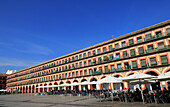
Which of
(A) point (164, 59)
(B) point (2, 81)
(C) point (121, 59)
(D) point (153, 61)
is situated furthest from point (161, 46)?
(B) point (2, 81)

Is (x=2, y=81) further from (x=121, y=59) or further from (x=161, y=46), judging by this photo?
(x=161, y=46)

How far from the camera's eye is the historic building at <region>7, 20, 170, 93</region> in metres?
25.6

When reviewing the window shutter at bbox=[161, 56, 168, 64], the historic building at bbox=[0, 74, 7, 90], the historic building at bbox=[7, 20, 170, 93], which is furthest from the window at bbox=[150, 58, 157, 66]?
the historic building at bbox=[0, 74, 7, 90]

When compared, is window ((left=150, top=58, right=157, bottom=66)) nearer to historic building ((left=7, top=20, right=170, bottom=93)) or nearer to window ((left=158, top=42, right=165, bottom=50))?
historic building ((left=7, top=20, right=170, bottom=93))

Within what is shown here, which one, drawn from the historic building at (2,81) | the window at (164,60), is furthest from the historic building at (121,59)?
the historic building at (2,81)

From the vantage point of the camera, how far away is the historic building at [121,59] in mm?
25594

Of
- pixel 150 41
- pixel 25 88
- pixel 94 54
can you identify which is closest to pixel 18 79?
pixel 25 88

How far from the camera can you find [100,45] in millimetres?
36406

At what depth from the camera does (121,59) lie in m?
30.7

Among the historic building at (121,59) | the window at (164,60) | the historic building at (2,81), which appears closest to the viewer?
the window at (164,60)

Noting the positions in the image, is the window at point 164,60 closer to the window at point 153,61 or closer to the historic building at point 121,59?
the historic building at point 121,59

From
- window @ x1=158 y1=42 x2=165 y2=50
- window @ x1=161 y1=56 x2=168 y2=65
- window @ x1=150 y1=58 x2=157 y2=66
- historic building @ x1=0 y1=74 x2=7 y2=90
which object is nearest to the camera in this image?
window @ x1=161 y1=56 x2=168 y2=65

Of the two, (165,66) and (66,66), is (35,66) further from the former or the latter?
(165,66)

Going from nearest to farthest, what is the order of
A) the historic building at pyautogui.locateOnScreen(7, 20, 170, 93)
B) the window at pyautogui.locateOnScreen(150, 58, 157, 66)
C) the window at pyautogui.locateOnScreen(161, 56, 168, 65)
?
the window at pyautogui.locateOnScreen(161, 56, 168, 65) < the historic building at pyautogui.locateOnScreen(7, 20, 170, 93) < the window at pyautogui.locateOnScreen(150, 58, 157, 66)
